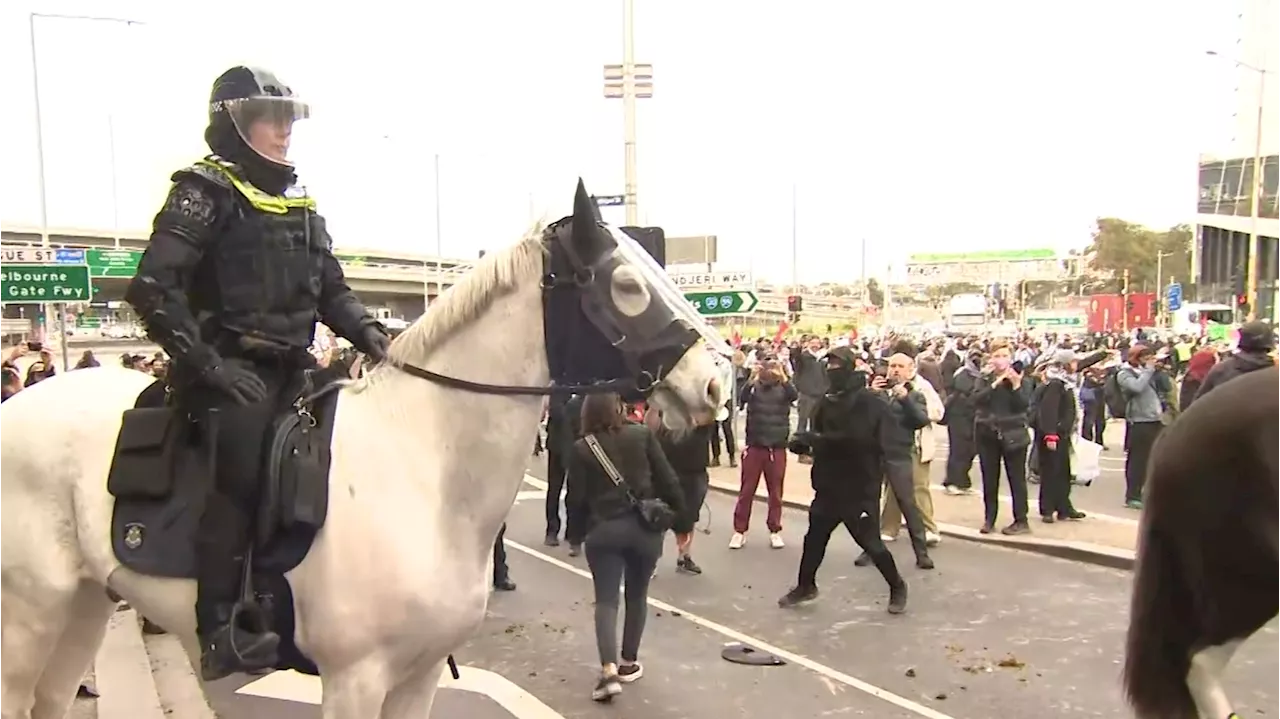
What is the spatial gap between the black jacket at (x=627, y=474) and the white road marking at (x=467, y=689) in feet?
3.71

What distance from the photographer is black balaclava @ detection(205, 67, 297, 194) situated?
316cm

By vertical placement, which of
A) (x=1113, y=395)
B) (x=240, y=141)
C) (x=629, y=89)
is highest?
(x=629, y=89)

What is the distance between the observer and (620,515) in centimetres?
611

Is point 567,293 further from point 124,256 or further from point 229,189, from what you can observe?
point 124,256

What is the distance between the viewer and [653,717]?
562 centimetres

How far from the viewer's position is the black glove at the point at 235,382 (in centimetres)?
290

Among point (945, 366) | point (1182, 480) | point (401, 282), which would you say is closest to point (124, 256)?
point (401, 282)

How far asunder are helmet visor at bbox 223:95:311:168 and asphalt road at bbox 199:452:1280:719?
3.63m

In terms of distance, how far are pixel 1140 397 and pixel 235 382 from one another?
37.7 ft

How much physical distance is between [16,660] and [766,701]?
13.0ft

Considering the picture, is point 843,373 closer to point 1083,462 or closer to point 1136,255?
point 1083,462

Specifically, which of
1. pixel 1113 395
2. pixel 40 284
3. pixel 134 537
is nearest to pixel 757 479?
pixel 134 537

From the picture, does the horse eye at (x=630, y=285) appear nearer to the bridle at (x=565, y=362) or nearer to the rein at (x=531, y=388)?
the bridle at (x=565, y=362)

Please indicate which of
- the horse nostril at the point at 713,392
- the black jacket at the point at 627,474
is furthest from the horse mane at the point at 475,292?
the black jacket at the point at 627,474
